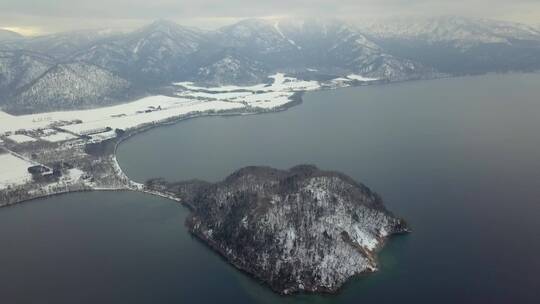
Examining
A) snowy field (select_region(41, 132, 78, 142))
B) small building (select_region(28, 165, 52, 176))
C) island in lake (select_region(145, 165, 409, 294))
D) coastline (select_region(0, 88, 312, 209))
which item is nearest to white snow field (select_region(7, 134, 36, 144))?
snowy field (select_region(41, 132, 78, 142))

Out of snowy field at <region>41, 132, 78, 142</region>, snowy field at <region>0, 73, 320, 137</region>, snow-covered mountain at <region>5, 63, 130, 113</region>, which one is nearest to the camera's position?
snowy field at <region>41, 132, 78, 142</region>

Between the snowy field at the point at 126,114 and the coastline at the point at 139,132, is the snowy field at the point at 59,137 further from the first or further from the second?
the coastline at the point at 139,132

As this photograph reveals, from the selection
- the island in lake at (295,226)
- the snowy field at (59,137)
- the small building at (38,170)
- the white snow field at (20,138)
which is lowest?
the white snow field at (20,138)

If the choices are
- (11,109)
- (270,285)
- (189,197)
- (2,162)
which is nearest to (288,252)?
(270,285)

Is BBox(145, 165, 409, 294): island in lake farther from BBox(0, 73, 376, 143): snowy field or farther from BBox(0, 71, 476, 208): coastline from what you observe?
BBox(0, 73, 376, 143): snowy field

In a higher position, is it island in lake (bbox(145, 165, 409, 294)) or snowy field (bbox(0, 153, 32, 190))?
island in lake (bbox(145, 165, 409, 294))

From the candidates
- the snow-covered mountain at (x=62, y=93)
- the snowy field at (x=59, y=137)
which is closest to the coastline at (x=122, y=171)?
the snowy field at (x=59, y=137)

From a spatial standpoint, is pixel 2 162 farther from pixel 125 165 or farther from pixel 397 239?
pixel 397 239
